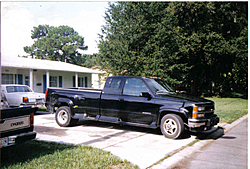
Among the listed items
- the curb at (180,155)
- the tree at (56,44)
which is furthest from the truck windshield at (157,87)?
the tree at (56,44)

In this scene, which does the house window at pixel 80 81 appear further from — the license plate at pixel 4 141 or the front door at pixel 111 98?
the license plate at pixel 4 141

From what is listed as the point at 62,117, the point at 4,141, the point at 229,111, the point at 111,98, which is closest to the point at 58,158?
the point at 4,141

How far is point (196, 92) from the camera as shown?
103 feet

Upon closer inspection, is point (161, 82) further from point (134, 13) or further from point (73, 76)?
point (73, 76)

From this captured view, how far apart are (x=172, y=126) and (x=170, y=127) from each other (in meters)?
0.08

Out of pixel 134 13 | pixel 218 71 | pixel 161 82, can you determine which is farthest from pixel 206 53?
pixel 161 82

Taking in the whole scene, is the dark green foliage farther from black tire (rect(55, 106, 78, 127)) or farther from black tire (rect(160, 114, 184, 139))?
black tire (rect(160, 114, 184, 139))

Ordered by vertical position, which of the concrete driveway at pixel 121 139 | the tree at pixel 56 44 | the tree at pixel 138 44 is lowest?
the concrete driveway at pixel 121 139

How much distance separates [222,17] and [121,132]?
25008mm

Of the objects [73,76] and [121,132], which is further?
[73,76]

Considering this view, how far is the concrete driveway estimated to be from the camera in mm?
5805

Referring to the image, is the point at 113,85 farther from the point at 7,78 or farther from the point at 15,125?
the point at 7,78

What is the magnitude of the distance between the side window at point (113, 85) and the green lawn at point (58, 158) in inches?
114

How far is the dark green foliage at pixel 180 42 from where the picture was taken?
757 inches
